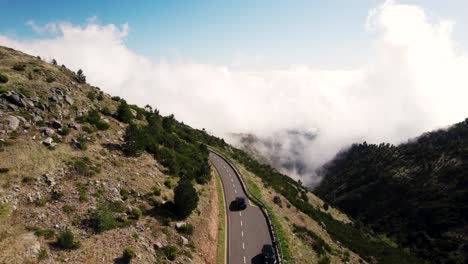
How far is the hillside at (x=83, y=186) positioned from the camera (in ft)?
67.8

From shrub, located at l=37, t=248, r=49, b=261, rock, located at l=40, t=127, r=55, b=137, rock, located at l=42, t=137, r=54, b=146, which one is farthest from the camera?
rock, located at l=40, t=127, r=55, b=137

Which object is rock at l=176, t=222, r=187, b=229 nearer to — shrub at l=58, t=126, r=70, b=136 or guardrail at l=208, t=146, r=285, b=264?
guardrail at l=208, t=146, r=285, b=264

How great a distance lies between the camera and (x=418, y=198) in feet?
396

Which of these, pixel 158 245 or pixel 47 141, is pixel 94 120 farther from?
pixel 158 245

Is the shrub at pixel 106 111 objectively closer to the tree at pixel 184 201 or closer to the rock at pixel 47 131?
the rock at pixel 47 131

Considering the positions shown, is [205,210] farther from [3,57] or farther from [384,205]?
[384,205]

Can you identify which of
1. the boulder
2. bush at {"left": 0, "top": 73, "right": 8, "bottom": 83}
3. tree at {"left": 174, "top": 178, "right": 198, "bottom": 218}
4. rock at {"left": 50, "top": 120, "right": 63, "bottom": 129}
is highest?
bush at {"left": 0, "top": 73, "right": 8, "bottom": 83}

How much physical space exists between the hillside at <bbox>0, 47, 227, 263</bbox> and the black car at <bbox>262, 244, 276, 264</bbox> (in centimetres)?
544

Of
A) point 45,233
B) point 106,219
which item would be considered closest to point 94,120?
point 106,219

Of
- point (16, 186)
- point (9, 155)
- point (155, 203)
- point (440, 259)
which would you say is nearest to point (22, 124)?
point (9, 155)

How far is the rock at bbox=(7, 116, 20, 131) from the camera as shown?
94.1ft

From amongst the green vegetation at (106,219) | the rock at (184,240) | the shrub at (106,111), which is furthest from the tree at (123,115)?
the rock at (184,240)

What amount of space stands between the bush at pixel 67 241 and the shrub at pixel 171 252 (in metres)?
7.00

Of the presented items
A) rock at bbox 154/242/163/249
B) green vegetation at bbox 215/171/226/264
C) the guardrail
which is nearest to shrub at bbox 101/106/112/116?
green vegetation at bbox 215/171/226/264
